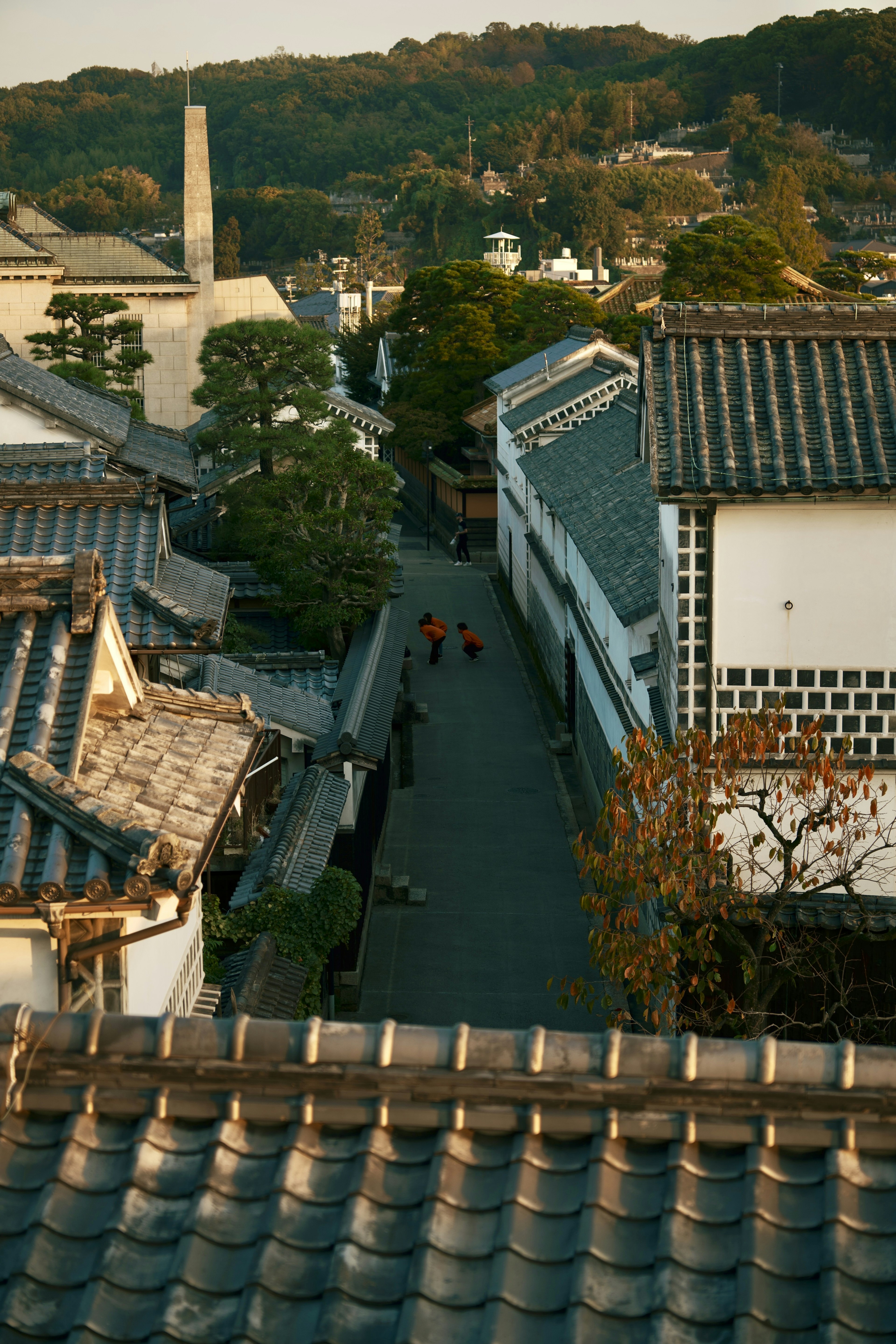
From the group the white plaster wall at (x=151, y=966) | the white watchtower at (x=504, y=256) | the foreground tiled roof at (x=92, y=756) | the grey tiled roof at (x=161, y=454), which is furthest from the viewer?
the white watchtower at (x=504, y=256)

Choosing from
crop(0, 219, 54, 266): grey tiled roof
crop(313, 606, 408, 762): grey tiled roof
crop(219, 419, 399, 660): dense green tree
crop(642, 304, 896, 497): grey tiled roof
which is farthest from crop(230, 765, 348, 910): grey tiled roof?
crop(0, 219, 54, 266): grey tiled roof

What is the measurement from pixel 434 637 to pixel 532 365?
13155 millimetres

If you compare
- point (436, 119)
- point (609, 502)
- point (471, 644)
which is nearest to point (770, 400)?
point (609, 502)

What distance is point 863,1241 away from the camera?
14.3 feet

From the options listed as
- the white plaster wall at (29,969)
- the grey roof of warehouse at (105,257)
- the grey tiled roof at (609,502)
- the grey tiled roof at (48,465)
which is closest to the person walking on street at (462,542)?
the grey tiled roof at (609,502)

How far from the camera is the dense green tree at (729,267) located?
169 feet

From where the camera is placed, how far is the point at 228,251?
131 metres

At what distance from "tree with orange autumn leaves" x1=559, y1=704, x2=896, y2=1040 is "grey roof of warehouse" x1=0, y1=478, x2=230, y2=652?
5017 mm

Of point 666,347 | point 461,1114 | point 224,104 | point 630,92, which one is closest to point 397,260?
point 630,92

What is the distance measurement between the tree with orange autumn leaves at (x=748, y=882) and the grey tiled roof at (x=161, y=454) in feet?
40.7

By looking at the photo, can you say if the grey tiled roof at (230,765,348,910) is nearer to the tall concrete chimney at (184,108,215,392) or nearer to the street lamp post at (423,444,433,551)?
the street lamp post at (423,444,433,551)

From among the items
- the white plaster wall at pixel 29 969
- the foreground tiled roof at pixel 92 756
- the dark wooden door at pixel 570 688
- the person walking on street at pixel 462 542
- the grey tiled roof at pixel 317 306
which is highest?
the foreground tiled roof at pixel 92 756

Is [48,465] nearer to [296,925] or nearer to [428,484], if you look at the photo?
[296,925]

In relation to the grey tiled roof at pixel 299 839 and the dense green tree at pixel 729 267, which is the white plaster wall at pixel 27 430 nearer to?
the grey tiled roof at pixel 299 839
